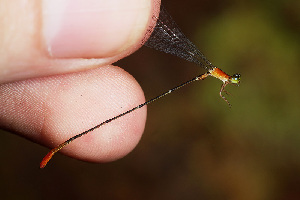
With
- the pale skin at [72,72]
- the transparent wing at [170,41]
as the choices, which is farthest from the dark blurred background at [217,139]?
the transparent wing at [170,41]

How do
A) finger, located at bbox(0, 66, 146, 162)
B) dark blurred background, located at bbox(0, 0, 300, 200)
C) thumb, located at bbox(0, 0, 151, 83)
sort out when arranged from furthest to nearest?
dark blurred background, located at bbox(0, 0, 300, 200)
finger, located at bbox(0, 66, 146, 162)
thumb, located at bbox(0, 0, 151, 83)

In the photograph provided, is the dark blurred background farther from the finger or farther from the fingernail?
the fingernail

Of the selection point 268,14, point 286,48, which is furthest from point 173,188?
point 268,14

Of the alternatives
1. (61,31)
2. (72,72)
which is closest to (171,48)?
(72,72)

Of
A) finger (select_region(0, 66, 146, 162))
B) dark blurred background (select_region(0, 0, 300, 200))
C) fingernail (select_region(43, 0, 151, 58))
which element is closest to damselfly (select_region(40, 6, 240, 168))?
finger (select_region(0, 66, 146, 162))

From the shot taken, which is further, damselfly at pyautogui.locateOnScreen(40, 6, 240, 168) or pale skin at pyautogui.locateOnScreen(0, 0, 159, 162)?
damselfly at pyautogui.locateOnScreen(40, 6, 240, 168)

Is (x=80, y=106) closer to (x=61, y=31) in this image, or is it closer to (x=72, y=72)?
(x=72, y=72)
